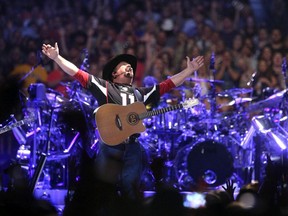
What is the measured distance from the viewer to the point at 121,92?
7.59 meters

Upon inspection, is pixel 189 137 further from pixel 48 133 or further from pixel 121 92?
pixel 121 92

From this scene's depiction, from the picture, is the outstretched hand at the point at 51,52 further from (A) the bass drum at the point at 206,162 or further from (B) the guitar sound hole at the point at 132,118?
(A) the bass drum at the point at 206,162

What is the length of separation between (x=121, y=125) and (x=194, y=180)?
9.36 ft

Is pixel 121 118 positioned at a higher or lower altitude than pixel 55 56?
lower

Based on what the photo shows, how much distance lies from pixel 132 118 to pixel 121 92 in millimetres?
351

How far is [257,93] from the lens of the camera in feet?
36.0

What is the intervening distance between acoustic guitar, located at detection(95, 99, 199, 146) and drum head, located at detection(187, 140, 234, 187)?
2.54 m

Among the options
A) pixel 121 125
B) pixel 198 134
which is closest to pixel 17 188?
pixel 121 125

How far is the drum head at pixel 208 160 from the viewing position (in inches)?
388

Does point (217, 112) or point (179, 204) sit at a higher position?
point (217, 112)

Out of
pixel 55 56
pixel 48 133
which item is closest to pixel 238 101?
pixel 48 133

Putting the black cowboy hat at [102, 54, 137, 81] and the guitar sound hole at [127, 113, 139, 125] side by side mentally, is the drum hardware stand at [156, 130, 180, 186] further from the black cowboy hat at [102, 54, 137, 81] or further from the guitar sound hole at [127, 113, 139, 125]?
the guitar sound hole at [127, 113, 139, 125]

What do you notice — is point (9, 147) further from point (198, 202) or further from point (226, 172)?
point (198, 202)

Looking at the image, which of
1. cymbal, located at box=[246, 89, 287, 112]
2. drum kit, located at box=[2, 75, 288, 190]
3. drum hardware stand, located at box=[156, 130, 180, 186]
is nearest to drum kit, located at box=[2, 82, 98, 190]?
drum kit, located at box=[2, 75, 288, 190]
